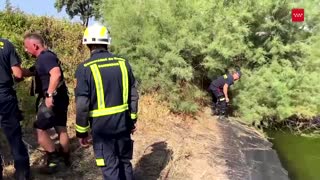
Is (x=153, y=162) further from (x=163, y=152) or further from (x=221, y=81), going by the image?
(x=221, y=81)

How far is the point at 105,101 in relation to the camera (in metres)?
4.08

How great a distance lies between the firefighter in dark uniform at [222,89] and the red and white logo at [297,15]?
7.73 ft


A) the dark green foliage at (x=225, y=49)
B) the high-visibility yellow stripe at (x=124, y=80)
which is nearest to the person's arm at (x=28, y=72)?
the high-visibility yellow stripe at (x=124, y=80)

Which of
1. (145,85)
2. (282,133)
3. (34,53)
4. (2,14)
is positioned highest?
(2,14)

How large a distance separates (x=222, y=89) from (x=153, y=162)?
553 cm

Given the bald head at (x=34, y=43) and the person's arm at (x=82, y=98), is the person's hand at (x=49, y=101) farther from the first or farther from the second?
the person's arm at (x=82, y=98)

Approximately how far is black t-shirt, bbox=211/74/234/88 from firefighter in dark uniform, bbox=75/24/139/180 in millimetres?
7264

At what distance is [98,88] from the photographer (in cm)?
402

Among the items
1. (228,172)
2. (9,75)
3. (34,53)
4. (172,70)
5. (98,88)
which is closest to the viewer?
(98,88)

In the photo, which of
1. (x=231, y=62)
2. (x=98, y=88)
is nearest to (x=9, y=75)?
(x=98, y=88)

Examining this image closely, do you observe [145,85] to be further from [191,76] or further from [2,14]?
[2,14]

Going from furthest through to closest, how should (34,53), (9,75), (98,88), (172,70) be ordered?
(172,70) < (34,53) < (9,75) < (98,88)

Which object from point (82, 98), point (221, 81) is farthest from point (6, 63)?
point (221, 81)

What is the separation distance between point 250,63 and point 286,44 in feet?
3.82
